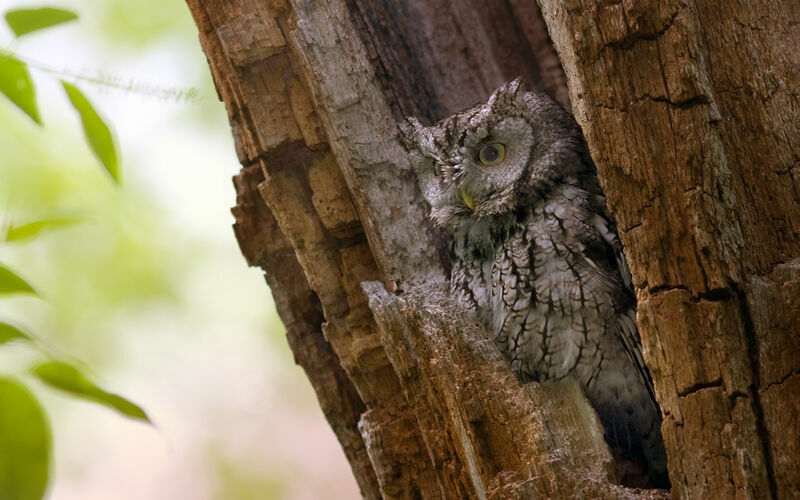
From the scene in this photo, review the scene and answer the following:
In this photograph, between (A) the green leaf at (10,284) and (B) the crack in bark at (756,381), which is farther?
(B) the crack in bark at (756,381)

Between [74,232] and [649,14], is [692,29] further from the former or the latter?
[74,232]

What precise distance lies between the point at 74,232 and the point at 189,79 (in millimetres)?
722

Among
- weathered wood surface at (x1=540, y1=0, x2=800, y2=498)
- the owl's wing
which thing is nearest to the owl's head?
the owl's wing

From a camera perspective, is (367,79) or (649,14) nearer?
(649,14)

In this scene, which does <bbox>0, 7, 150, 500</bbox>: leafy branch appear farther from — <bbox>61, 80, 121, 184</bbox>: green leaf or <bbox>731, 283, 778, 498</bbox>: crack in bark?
<bbox>731, 283, 778, 498</bbox>: crack in bark

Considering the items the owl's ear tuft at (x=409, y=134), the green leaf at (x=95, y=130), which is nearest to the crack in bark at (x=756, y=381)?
the owl's ear tuft at (x=409, y=134)

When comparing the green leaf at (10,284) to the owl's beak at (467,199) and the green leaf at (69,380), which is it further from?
the owl's beak at (467,199)

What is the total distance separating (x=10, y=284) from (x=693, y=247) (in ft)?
3.65

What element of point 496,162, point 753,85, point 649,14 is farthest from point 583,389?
point 649,14

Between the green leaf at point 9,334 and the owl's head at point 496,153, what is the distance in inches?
54.9

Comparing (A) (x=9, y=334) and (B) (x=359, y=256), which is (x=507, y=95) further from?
(A) (x=9, y=334)

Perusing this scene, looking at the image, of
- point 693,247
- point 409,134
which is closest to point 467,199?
point 409,134

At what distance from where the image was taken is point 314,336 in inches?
76.0

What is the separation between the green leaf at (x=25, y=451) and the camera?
484 mm
